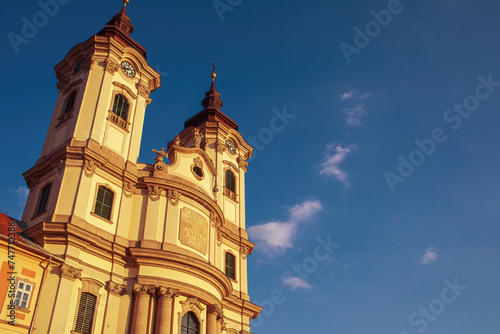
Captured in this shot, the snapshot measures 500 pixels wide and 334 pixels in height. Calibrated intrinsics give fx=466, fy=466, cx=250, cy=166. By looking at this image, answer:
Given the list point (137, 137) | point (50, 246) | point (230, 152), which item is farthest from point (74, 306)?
point (230, 152)

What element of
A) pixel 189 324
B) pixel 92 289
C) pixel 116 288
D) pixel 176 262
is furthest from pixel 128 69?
pixel 189 324

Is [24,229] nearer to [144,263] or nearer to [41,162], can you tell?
[41,162]

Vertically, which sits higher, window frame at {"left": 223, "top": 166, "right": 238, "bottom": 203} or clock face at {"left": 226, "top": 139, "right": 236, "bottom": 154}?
clock face at {"left": 226, "top": 139, "right": 236, "bottom": 154}

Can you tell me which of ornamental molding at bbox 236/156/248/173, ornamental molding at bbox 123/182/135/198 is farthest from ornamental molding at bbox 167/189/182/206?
ornamental molding at bbox 236/156/248/173

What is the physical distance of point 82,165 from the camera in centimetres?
2238

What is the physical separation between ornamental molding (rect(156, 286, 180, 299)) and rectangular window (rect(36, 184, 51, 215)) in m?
6.70

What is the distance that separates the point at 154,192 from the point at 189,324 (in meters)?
6.86

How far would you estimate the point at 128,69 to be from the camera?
27797 mm

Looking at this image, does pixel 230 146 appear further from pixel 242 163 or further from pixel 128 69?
pixel 128 69

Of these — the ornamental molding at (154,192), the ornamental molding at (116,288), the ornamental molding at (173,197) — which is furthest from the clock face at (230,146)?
the ornamental molding at (116,288)

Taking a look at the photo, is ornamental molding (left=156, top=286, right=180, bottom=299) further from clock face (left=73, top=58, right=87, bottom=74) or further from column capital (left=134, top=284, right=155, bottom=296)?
clock face (left=73, top=58, right=87, bottom=74)

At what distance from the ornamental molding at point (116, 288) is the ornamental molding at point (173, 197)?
16.2ft

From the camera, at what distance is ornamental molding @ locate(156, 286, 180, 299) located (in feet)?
69.7

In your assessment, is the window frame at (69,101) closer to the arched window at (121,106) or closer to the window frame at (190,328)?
the arched window at (121,106)
